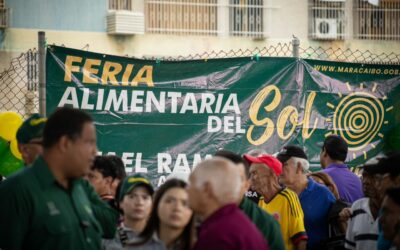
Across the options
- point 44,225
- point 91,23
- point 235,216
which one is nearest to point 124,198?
point 44,225

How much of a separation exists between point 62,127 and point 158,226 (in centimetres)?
137

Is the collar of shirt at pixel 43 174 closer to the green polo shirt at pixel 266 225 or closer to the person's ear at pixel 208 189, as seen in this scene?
the person's ear at pixel 208 189

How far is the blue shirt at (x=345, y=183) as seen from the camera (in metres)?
10.2

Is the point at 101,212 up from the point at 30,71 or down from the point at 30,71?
down

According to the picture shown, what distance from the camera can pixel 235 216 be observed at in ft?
17.2

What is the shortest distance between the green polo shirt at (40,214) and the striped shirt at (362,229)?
300 centimetres

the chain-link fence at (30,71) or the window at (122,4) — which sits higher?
the window at (122,4)

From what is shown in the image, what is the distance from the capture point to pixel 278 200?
884cm

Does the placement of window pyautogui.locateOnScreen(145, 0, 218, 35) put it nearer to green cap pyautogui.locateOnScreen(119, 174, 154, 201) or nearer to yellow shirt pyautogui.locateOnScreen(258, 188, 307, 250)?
yellow shirt pyautogui.locateOnScreen(258, 188, 307, 250)

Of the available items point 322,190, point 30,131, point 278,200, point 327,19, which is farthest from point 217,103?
point 327,19

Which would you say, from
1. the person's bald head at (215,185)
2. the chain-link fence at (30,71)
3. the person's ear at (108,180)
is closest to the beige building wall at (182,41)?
the chain-link fence at (30,71)

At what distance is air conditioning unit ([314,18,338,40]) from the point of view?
37.2 m

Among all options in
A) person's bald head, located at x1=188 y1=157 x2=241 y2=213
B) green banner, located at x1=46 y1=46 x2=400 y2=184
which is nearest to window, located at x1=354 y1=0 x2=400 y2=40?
green banner, located at x1=46 y1=46 x2=400 y2=184

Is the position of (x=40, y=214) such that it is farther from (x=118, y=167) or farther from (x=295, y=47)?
(x=295, y=47)
